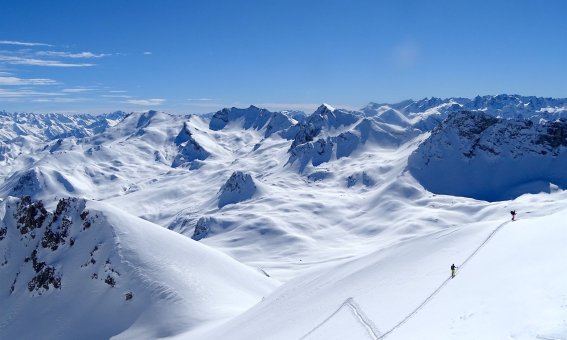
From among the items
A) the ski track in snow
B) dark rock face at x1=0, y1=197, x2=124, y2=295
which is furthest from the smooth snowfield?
dark rock face at x1=0, y1=197, x2=124, y2=295

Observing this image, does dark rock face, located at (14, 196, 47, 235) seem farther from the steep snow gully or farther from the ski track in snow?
the steep snow gully

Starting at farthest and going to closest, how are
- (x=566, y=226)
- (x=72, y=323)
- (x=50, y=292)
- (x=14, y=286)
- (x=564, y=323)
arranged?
(x=14, y=286), (x=50, y=292), (x=72, y=323), (x=566, y=226), (x=564, y=323)

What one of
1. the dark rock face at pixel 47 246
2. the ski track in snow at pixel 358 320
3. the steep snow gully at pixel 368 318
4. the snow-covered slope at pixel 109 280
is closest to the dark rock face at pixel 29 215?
the dark rock face at pixel 47 246

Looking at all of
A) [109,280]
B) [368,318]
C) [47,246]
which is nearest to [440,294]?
[368,318]

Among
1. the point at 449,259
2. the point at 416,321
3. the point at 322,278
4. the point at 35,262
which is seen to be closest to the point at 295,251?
the point at 35,262

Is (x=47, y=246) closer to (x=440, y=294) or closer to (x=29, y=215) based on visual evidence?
(x=29, y=215)

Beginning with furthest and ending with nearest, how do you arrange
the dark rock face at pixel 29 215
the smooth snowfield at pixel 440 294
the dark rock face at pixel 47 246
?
the dark rock face at pixel 29 215
the dark rock face at pixel 47 246
the smooth snowfield at pixel 440 294

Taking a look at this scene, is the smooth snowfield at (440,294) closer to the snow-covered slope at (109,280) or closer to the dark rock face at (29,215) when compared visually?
the snow-covered slope at (109,280)

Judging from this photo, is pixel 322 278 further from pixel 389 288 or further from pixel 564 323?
pixel 564 323
